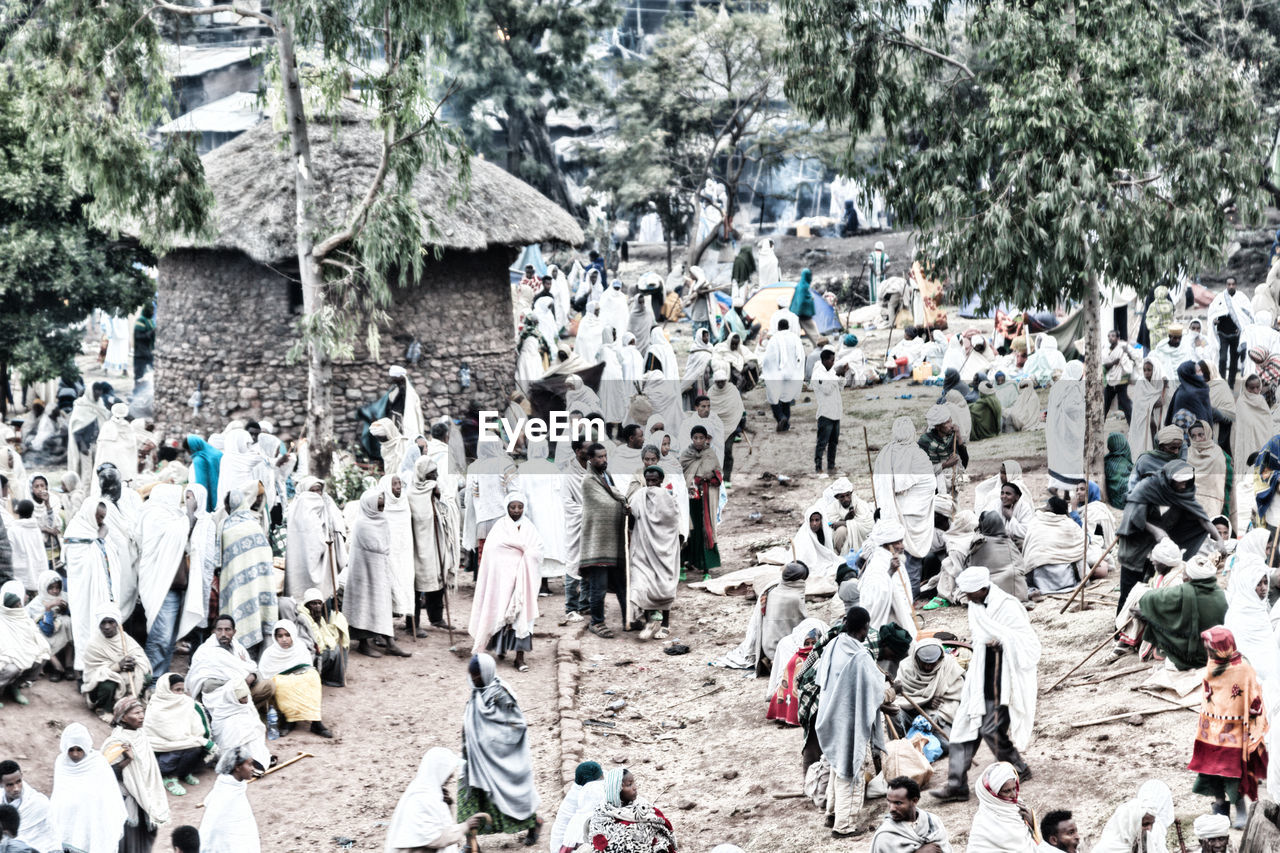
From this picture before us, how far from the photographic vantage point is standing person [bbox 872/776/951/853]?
6.76m

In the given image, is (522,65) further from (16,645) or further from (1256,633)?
(1256,633)

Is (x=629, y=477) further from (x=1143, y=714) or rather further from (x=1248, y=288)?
(x=1248, y=288)

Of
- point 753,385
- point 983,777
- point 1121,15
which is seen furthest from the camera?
point 753,385

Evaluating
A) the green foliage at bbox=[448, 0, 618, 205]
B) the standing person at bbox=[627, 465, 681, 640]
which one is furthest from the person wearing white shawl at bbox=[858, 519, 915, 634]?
the green foliage at bbox=[448, 0, 618, 205]

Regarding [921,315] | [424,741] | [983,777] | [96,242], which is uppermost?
[96,242]

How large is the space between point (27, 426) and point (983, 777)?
15829 mm

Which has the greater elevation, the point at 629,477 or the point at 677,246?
the point at 677,246

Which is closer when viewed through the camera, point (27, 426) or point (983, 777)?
point (983, 777)

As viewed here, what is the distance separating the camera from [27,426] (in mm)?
19516

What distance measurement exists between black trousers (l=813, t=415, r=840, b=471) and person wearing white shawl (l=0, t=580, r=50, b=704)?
29.3 feet

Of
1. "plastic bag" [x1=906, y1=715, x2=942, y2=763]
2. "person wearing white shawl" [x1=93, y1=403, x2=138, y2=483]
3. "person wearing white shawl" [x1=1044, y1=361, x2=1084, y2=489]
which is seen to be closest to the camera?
"plastic bag" [x1=906, y1=715, x2=942, y2=763]

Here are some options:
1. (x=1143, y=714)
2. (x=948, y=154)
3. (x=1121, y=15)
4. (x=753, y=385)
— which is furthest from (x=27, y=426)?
(x=1143, y=714)

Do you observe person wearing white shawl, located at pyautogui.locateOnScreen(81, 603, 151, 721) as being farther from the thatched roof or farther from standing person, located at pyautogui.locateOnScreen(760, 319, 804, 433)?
standing person, located at pyautogui.locateOnScreen(760, 319, 804, 433)

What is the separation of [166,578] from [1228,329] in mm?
12511
